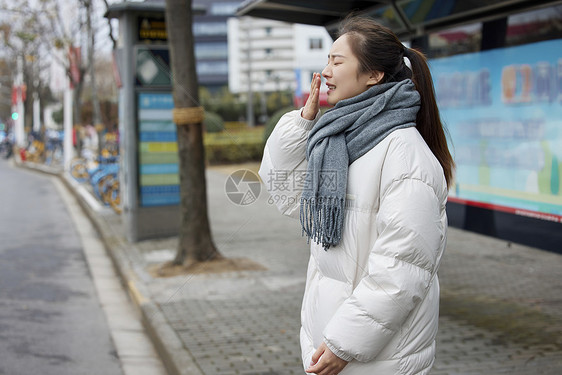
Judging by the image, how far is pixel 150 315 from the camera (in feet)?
18.9

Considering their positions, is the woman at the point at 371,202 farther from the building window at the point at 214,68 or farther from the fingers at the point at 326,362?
the building window at the point at 214,68

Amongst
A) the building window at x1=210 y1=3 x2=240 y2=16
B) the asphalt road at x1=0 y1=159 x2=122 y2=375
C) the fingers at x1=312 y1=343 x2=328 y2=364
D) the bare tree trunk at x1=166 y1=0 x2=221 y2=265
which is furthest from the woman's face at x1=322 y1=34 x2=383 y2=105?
the building window at x1=210 y1=3 x2=240 y2=16

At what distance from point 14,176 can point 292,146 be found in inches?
984

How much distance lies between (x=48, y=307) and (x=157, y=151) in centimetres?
371

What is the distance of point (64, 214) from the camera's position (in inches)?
556

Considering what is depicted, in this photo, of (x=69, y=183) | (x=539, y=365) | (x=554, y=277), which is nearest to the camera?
(x=539, y=365)

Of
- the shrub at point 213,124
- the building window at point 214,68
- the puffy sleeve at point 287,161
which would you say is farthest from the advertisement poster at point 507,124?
the building window at point 214,68

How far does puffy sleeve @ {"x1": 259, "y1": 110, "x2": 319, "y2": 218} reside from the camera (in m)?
2.33

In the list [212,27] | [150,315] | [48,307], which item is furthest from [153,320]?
[212,27]

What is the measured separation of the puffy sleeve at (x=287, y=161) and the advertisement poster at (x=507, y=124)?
3.19m

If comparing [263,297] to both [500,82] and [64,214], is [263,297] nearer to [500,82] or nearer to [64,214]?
[500,82]

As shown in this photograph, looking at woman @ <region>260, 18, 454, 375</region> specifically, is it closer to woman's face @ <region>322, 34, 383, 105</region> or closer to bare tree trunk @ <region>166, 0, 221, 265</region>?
woman's face @ <region>322, 34, 383, 105</region>

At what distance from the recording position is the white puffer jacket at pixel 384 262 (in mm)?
2016

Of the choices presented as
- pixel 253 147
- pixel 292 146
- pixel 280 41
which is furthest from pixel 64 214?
pixel 280 41
